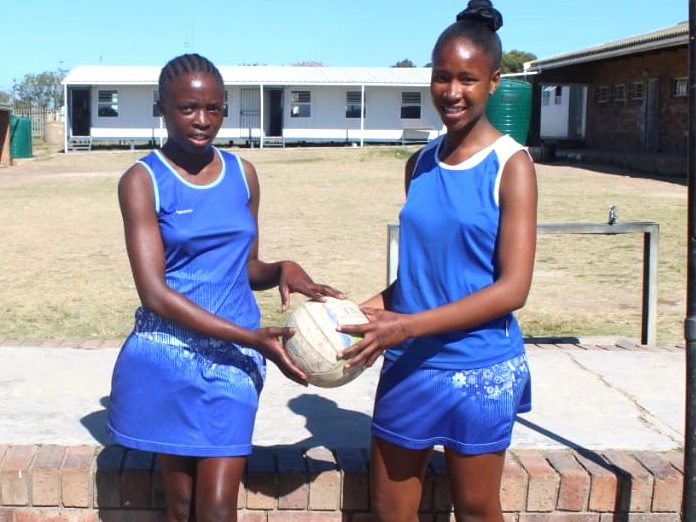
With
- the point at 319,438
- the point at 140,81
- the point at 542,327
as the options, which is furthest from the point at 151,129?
the point at 319,438

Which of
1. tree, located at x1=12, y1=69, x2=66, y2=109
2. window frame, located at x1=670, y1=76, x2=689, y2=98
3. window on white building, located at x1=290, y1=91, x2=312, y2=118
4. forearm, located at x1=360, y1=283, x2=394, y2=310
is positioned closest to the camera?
forearm, located at x1=360, y1=283, x2=394, y2=310

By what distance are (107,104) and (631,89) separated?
21582mm

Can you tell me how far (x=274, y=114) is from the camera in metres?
41.1

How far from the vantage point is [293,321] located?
8.82ft

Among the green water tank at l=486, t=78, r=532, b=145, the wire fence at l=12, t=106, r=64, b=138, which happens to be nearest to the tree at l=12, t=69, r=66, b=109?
the wire fence at l=12, t=106, r=64, b=138

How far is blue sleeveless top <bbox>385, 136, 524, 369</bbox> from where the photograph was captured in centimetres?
254

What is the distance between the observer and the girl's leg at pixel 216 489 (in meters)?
2.69

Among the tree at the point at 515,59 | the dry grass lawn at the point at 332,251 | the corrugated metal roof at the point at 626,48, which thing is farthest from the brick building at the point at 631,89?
the tree at the point at 515,59

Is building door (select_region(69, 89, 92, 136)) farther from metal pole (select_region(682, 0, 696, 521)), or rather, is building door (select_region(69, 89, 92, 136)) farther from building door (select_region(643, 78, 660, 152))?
metal pole (select_region(682, 0, 696, 521))

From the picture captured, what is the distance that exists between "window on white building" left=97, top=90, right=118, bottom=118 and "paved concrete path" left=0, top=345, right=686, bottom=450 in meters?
36.0

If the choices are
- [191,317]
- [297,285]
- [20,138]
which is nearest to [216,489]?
[191,317]

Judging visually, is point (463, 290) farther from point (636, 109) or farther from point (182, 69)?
point (636, 109)

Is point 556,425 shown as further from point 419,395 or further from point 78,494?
point 78,494

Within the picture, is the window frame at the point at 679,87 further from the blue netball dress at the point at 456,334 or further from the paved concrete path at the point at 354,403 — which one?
the blue netball dress at the point at 456,334
